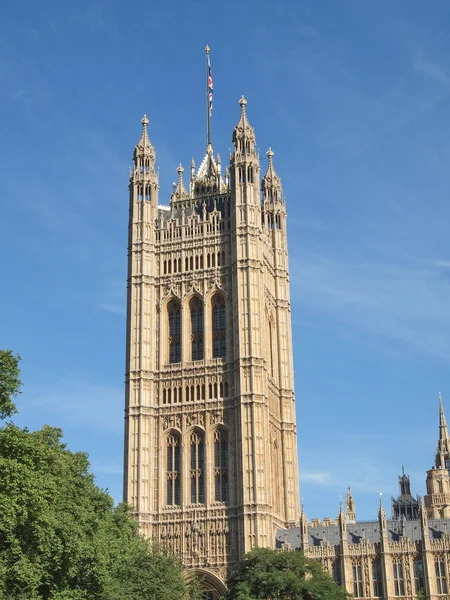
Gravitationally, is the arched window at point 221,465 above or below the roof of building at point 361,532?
above

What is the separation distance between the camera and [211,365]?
268 ft

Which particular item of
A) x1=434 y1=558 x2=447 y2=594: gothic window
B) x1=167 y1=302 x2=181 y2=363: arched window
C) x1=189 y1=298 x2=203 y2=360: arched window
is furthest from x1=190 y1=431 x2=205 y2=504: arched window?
x1=434 y1=558 x2=447 y2=594: gothic window

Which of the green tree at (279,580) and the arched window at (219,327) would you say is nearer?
the green tree at (279,580)

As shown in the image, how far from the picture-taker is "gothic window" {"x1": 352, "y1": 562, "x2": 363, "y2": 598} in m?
69.2

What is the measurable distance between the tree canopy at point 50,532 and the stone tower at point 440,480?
68.9 m

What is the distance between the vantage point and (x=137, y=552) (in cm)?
5741

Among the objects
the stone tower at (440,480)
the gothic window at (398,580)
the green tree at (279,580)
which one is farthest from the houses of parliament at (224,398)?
the stone tower at (440,480)

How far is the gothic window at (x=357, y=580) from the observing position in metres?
69.2

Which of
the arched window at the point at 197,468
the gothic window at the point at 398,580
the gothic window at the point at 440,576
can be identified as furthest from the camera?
the arched window at the point at 197,468

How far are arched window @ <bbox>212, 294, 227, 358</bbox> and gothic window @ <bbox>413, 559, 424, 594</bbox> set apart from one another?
78.0 ft

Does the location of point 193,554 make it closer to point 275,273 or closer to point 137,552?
point 137,552

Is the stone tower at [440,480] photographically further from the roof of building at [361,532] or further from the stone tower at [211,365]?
the roof of building at [361,532]

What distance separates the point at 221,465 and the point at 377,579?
1580 centimetres

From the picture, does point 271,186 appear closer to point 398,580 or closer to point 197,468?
point 197,468
